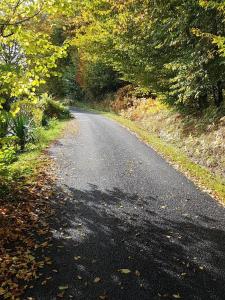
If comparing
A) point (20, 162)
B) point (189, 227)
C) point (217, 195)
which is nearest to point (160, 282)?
point (189, 227)

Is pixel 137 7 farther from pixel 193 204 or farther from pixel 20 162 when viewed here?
pixel 193 204

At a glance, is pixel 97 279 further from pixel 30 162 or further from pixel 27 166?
pixel 30 162

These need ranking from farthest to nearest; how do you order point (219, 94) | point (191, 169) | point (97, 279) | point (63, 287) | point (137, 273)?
1. point (219, 94)
2. point (191, 169)
3. point (137, 273)
4. point (97, 279)
5. point (63, 287)

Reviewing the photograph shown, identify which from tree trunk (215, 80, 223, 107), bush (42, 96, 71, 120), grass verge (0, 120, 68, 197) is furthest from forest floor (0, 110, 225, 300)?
bush (42, 96, 71, 120)

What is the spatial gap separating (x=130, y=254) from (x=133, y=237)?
0.66 meters

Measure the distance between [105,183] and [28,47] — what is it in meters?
4.42

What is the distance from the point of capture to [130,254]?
600 centimetres

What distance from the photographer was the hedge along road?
16.6ft

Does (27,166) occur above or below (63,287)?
above

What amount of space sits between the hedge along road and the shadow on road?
1cm

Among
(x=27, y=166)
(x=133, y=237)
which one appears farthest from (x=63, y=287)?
(x=27, y=166)

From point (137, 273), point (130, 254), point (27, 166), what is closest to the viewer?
point (137, 273)

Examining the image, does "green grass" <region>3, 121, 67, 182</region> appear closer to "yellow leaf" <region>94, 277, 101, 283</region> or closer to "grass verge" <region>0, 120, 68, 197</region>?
"grass verge" <region>0, 120, 68, 197</region>

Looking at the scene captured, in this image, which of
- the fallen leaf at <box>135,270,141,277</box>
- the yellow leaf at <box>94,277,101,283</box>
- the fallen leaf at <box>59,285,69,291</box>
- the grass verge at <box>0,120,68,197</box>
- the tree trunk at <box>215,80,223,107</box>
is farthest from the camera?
the tree trunk at <box>215,80,223,107</box>
